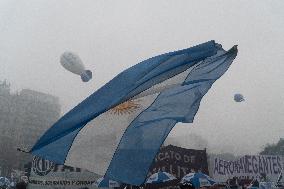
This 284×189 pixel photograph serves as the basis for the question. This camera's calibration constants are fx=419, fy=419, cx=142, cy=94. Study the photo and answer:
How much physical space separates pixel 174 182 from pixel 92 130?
20.0 m

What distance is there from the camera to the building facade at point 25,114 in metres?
128

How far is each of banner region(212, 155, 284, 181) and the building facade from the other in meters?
A: 87.0

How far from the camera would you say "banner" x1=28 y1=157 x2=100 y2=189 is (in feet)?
87.3

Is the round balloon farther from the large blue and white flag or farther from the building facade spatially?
the building facade

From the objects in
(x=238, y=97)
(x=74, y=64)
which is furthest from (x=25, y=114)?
(x=74, y=64)

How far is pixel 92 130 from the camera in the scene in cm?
770

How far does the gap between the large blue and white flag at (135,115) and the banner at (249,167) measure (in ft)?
73.0

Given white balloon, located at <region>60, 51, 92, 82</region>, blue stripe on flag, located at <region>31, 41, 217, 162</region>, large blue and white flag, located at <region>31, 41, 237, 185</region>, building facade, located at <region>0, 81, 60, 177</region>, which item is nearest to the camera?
blue stripe on flag, located at <region>31, 41, 217, 162</region>

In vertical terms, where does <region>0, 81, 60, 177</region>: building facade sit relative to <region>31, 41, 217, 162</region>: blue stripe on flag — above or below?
above

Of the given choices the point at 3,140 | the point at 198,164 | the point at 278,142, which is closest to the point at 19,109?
the point at 3,140

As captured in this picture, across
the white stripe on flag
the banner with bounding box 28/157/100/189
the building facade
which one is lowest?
the banner with bounding box 28/157/100/189

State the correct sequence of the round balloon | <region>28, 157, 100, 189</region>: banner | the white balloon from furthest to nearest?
1. the round balloon
2. <region>28, 157, 100, 189</region>: banner
3. the white balloon

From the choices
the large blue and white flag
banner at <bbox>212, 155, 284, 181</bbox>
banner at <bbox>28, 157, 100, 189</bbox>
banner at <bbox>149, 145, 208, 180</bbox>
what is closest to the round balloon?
banner at <bbox>149, 145, 208, 180</bbox>

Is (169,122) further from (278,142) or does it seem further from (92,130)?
(278,142)
